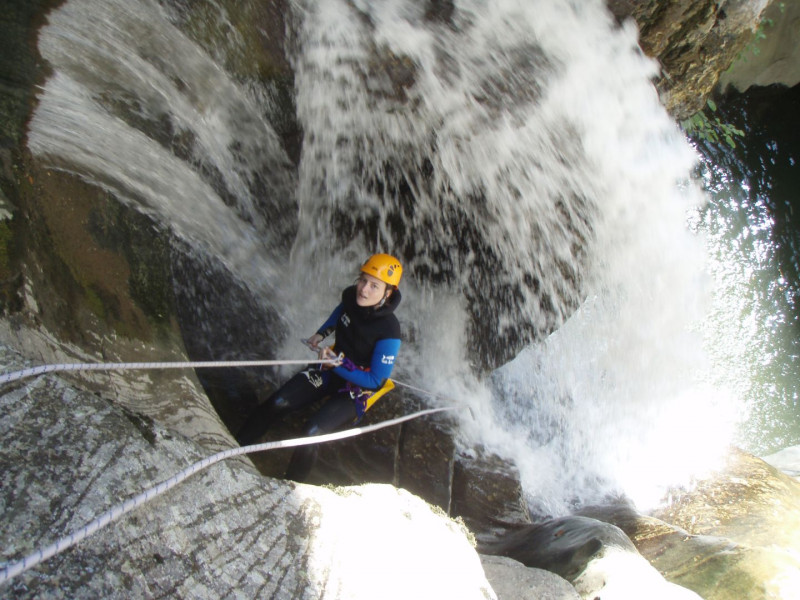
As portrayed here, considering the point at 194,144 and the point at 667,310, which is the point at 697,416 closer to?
the point at 667,310

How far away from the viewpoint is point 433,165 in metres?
4.30

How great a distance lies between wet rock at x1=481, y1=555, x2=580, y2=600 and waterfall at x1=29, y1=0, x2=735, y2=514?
2.12 meters

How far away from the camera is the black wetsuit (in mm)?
3191

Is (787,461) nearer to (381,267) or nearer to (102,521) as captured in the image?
(381,267)

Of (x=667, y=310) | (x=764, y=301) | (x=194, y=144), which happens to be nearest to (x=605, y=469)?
(x=667, y=310)

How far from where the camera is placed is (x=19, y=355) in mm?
1568

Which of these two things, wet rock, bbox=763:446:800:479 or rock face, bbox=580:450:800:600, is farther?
wet rock, bbox=763:446:800:479

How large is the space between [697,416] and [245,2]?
842 centimetres

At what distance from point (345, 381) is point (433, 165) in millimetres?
1895

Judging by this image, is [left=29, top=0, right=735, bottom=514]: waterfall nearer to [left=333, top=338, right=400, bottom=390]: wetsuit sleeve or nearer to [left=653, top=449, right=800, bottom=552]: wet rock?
[left=653, top=449, right=800, bottom=552]: wet rock

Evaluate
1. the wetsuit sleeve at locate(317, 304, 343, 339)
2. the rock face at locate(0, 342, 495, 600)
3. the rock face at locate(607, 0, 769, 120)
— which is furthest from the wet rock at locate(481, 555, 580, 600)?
the rock face at locate(607, 0, 769, 120)

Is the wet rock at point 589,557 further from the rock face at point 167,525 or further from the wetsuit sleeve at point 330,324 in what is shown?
the wetsuit sleeve at point 330,324

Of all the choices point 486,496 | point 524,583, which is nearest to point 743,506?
point 486,496

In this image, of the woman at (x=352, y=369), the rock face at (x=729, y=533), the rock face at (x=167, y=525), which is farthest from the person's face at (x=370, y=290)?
the rock face at (x=729, y=533)
